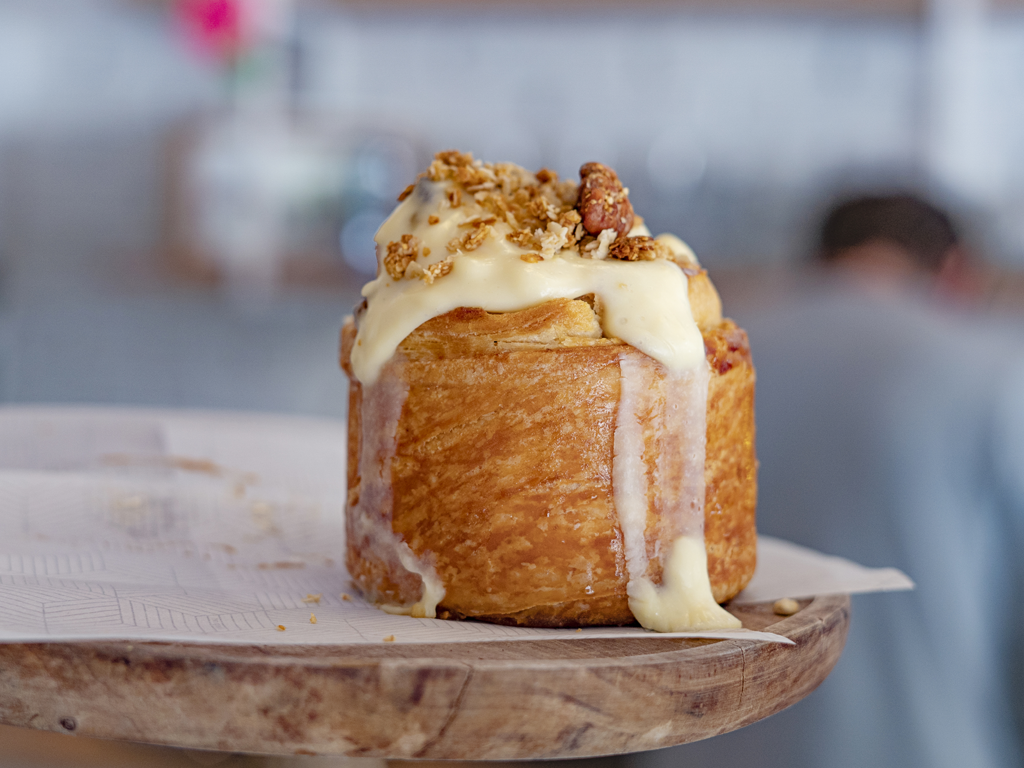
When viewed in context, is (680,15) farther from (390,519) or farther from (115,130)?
(390,519)

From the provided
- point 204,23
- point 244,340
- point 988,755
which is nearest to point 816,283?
point 988,755

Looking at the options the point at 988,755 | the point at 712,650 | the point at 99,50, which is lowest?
the point at 988,755

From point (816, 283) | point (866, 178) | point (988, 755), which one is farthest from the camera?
point (866, 178)

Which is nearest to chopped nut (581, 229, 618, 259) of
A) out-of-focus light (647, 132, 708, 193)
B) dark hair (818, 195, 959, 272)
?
dark hair (818, 195, 959, 272)

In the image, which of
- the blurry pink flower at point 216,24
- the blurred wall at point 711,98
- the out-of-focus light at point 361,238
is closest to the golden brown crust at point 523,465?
the out-of-focus light at point 361,238

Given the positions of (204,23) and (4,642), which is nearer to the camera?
(4,642)

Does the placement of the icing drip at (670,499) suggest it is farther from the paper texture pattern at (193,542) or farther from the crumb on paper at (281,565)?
the crumb on paper at (281,565)
